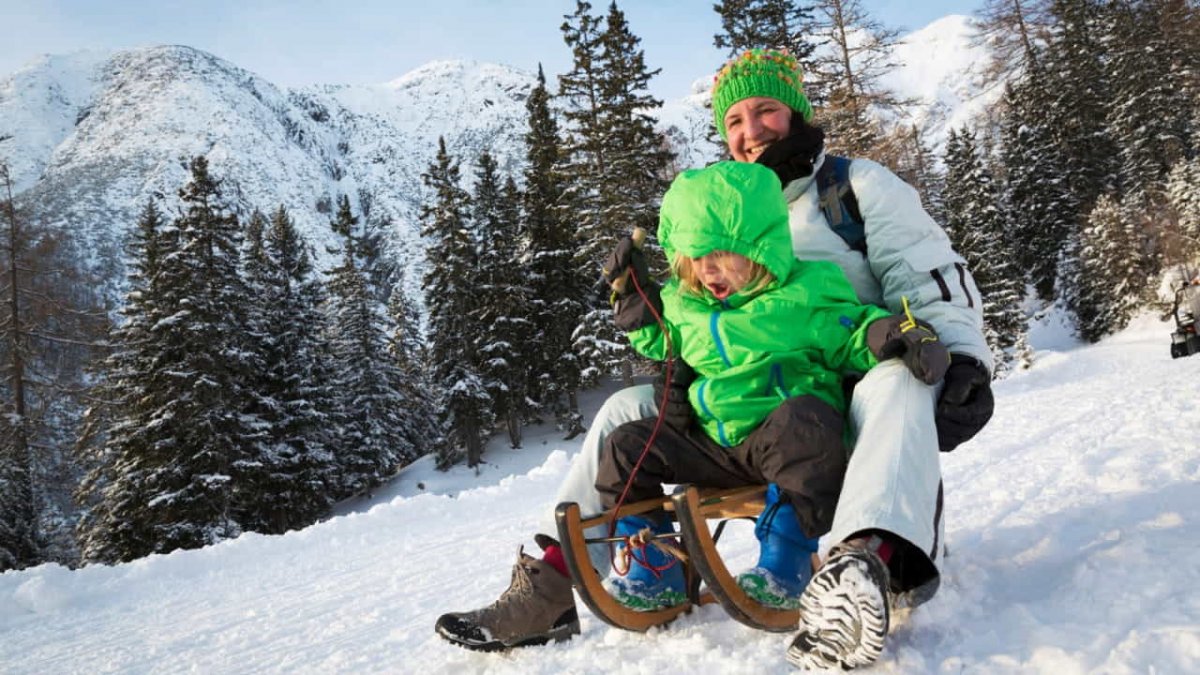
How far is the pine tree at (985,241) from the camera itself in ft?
86.1

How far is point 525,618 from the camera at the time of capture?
6.60 feet

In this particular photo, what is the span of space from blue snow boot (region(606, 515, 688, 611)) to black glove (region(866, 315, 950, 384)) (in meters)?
0.82

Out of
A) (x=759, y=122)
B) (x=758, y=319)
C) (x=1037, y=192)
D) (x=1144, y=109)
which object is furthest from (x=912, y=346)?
(x=1037, y=192)

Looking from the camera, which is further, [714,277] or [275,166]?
[275,166]

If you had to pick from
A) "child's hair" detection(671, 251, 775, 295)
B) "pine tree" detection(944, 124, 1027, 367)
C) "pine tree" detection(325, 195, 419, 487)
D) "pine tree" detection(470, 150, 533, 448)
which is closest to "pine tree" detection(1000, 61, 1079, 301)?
"pine tree" detection(944, 124, 1027, 367)

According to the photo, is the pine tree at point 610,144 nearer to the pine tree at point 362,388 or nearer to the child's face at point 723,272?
the pine tree at point 362,388

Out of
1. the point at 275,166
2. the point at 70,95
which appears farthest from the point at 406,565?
the point at 70,95

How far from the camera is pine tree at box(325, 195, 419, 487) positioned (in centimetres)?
2672

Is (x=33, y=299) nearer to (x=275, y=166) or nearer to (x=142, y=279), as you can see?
(x=142, y=279)

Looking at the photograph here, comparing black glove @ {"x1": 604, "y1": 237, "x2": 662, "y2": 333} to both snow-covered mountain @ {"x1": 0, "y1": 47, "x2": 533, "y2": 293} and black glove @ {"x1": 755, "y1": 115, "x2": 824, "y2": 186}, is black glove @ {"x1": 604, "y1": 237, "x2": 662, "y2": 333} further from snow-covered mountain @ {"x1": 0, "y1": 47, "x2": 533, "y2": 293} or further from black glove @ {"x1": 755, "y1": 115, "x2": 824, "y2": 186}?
snow-covered mountain @ {"x1": 0, "y1": 47, "x2": 533, "y2": 293}

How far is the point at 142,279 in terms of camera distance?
1900 centimetres

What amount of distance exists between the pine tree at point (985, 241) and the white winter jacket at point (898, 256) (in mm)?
20293

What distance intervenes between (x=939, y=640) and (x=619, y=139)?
21596 millimetres

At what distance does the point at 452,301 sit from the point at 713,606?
26.3 m
